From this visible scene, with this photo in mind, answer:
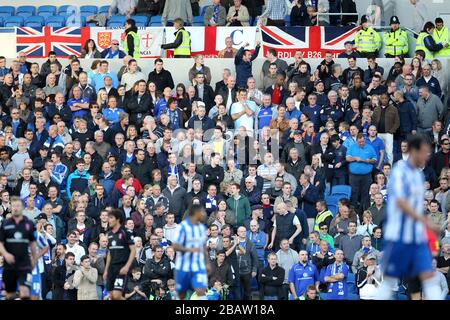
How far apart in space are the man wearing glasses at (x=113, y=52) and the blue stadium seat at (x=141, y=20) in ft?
5.59

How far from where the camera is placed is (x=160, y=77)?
87.0ft

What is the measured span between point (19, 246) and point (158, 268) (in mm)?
4989

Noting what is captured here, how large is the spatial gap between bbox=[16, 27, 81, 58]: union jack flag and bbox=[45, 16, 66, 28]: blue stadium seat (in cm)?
88

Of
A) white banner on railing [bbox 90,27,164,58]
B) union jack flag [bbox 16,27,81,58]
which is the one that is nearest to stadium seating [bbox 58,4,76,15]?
union jack flag [bbox 16,27,81,58]

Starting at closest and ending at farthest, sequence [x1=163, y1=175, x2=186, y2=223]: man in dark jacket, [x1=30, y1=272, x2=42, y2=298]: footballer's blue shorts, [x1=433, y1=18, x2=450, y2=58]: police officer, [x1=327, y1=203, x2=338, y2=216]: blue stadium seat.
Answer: [x1=30, y1=272, x2=42, y2=298]: footballer's blue shorts < [x1=163, y1=175, x2=186, y2=223]: man in dark jacket < [x1=327, y1=203, x2=338, y2=216]: blue stadium seat < [x1=433, y1=18, x2=450, y2=58]: police officer

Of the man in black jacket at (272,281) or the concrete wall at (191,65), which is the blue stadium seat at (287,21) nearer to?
the concrete wall at (191,65)

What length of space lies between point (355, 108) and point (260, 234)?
3.88 metres

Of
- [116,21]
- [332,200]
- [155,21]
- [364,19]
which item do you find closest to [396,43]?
[364,19]

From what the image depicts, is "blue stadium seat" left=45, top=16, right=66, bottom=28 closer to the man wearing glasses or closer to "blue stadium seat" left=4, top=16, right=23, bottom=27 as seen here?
"blue stadium seat" left=4, top=16, right=23, bottom=27

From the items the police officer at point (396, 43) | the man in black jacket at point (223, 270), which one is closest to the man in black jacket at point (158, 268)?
the man in black jacket at point (223, 270)

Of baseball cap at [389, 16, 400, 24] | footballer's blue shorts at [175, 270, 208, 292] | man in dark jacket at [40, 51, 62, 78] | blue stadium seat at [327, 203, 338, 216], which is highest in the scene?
baseball cap at [389, 16, 400, 24]

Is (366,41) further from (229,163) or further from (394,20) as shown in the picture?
(229,163)

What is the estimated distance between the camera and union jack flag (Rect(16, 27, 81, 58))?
97.0 feet

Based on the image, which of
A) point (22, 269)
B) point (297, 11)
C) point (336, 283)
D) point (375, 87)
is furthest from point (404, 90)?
point (22, 269)
